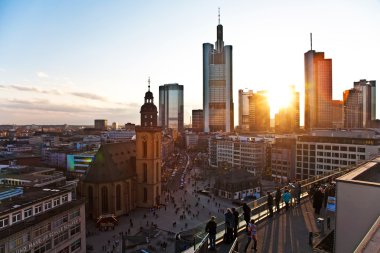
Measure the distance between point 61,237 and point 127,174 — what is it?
21.4 m

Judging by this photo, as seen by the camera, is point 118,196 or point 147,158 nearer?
point 118,196

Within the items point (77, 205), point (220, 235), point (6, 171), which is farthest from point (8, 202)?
point (6, 171)

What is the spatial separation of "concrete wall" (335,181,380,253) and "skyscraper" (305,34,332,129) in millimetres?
188696

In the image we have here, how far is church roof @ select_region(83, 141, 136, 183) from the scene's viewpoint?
44438 millimetres

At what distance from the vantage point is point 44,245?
24141 millimetres

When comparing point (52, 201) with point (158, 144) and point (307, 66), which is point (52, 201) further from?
point (307, 66)

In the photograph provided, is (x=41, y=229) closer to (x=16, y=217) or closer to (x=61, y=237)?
(x=16, y=217)

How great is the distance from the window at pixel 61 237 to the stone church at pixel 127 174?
16.3m

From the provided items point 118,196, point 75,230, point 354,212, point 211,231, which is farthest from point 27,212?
point 354,212

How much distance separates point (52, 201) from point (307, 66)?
186m

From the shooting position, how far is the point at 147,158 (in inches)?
1919

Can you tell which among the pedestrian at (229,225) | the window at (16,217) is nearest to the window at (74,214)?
the window at (16,217)

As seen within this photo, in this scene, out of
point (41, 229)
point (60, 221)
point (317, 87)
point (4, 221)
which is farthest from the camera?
point (317, 87)

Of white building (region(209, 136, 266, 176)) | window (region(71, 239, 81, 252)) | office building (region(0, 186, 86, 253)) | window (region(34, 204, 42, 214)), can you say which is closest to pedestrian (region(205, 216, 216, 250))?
office building (region(0, 186, 86, 253))
